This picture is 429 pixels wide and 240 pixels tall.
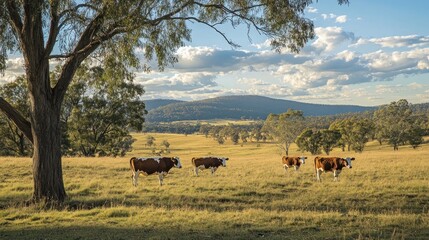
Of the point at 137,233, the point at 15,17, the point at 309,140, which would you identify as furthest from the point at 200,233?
the point at 309,140

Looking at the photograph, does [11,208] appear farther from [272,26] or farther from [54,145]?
[272,26]

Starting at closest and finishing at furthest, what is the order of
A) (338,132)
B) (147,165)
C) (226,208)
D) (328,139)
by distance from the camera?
(226,208) → (147,165) → (328,139) → (338,132)

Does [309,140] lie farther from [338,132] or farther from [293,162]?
[293,162]

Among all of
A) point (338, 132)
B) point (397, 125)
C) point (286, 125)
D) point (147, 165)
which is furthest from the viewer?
point (397, 125)

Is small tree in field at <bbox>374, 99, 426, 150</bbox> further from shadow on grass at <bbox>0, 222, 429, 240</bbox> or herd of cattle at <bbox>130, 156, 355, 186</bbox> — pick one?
shadow on grass at <bbox>0, 222, 429, 240</bbox>

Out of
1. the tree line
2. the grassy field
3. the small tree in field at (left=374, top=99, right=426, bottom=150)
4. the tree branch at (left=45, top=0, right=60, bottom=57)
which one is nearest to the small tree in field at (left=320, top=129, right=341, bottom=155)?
the tree line

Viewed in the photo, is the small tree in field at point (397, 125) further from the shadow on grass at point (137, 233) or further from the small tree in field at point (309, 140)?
the shadow on grass at point (137, 233)

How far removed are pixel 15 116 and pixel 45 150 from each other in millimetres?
1557

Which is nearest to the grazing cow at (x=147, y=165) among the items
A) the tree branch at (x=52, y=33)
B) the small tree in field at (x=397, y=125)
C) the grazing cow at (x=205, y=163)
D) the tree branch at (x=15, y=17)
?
the grazing cow at (x=205, y=163)

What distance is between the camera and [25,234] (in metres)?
9.16

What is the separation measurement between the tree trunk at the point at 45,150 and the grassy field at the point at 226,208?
2.15ft

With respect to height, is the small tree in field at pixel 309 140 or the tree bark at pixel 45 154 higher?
the tree bark at pixel 45 154

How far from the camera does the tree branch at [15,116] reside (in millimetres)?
13305

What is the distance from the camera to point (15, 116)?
13672 millimetres
